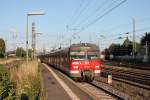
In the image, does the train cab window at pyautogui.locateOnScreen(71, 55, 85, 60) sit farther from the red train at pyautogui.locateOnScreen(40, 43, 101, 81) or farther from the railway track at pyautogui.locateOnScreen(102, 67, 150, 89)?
the railway track at pyautogui.locateOnScreen(102, 67, 150, 89)

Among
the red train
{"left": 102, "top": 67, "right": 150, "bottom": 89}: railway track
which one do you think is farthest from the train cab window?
{"left": 102, "top": 67, "right": 150, "bottom": 89}: railway track

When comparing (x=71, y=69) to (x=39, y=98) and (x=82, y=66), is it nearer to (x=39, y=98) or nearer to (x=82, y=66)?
(x=82, y=66)

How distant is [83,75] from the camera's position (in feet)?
87.4

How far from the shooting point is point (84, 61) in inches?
1054

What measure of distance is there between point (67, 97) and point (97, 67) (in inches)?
398

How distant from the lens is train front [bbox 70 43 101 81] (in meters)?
26.6

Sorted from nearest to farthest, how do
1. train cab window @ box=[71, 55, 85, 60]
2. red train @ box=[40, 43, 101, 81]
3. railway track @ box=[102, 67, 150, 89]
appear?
railway track @ box=[102, 67, 150, 89] → red train @ box=[40, 43, 101, 81] → train cab window @ box=[71, 55, 85, 60]

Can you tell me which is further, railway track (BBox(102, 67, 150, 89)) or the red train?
the red train

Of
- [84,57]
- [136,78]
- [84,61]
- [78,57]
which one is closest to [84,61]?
[84,61]

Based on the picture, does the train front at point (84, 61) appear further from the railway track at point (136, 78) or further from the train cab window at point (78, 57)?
the railway track at point (136, 78)

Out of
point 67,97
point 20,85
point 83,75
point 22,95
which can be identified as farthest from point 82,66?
point 22,95

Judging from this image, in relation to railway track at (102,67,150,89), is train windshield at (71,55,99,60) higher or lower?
higher

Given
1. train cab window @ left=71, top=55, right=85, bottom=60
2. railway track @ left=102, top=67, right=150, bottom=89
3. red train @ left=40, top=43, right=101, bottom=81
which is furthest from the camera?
train cab window @ left=71, top=55, right=85, bottom=60

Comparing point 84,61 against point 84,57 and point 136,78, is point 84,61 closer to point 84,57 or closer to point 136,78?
point 84,57
